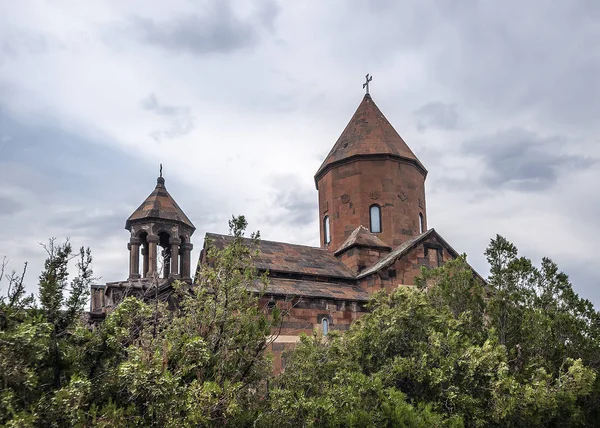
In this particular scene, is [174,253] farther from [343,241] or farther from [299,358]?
[299,358]

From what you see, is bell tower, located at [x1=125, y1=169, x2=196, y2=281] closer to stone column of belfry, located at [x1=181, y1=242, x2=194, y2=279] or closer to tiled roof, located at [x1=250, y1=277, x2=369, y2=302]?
stone column of belfry, located at [x1=181, y1=242, x2=194, y2=279]

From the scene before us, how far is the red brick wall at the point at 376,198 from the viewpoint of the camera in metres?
20.1

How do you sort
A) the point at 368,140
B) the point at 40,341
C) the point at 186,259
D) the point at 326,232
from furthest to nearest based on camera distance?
the point at 326,232 → the point at 368,140 → the point at 186,259 → the point at 40,341

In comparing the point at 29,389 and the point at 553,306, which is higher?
the point at 553,306

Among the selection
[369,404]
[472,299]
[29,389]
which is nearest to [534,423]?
[472,299]

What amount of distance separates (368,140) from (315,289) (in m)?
7.04

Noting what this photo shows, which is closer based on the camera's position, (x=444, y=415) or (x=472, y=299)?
(x=444, y=415)

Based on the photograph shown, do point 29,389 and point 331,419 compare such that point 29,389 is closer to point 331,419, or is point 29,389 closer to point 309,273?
point 331,419

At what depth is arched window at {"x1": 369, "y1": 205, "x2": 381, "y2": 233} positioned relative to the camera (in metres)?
20.2

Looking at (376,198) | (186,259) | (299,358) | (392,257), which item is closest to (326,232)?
(376,198)

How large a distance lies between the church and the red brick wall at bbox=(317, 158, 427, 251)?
0.03 meters

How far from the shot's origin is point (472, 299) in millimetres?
11477

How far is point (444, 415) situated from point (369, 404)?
129cm

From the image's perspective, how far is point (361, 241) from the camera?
61.2ft
